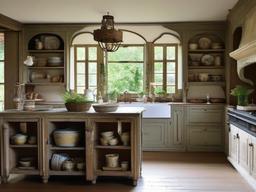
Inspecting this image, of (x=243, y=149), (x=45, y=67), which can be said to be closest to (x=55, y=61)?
(x=45, y=67)

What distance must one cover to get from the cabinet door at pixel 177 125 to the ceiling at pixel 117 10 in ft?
5.69

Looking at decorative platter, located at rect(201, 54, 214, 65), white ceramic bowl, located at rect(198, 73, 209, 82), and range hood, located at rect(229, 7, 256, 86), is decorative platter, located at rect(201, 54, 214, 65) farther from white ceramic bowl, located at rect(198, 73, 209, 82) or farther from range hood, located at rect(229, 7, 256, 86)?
range hood, located at rect(229, 7, 256, 86)

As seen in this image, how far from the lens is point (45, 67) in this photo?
7.12m

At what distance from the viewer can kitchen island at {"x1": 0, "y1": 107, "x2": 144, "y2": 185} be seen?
14.5 feet

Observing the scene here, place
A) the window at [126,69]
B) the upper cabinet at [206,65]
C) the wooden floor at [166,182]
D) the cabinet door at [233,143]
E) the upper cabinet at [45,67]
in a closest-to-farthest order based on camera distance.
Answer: the wooden floor at [166,182]
the cabinet door at [233,143]
the upper cabinet at [206,65]
the upper cabinet at [45,67]
the window at [126,69]

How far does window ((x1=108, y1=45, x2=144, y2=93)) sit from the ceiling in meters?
0.73

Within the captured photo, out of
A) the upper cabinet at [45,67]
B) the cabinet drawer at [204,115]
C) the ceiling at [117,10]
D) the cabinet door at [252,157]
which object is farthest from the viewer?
the upper cabinet at [45,67]

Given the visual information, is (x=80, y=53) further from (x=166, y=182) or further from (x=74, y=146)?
(x=166, y=182)

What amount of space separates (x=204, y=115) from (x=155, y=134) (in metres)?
0.99

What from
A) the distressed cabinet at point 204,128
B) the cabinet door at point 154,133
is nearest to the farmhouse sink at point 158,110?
the cabinet door at point 154,133

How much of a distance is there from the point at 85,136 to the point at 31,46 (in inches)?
134

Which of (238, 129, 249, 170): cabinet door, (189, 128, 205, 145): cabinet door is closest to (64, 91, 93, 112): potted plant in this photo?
(238, 129, 249, 170): cabinet door

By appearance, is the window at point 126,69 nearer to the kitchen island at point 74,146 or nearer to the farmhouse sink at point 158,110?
the farmhouse sink at point 158,110

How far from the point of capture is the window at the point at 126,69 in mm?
7246
